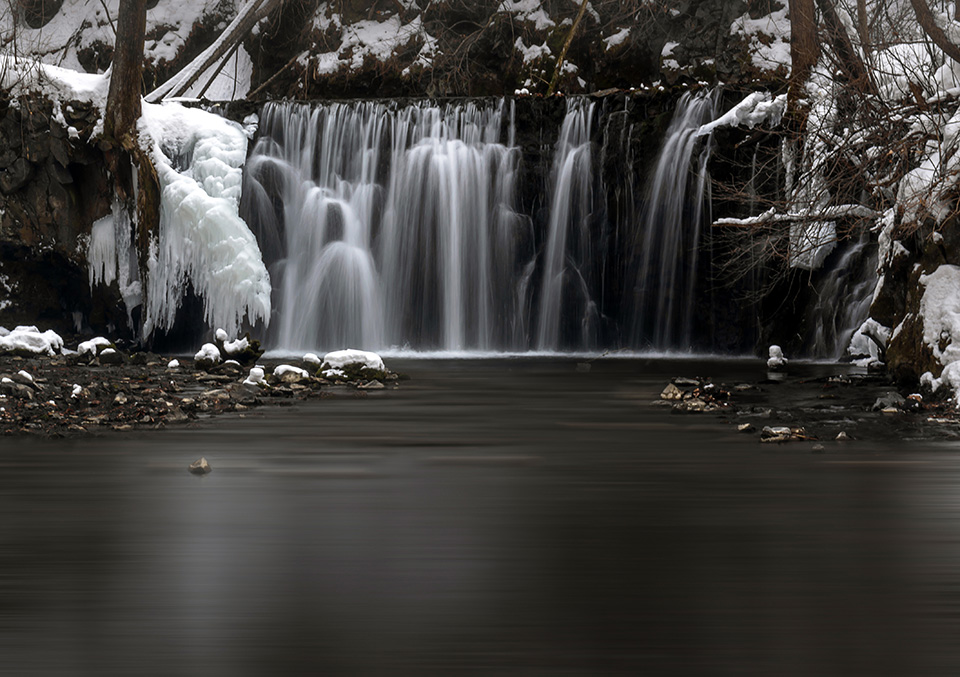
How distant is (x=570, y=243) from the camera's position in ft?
56.5

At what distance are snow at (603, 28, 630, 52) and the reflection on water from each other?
1639 centimetres

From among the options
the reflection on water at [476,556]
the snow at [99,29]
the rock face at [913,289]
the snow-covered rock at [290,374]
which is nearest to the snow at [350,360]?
the snow-covered rock at [290,374]

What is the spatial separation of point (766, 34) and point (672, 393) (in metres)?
14.1

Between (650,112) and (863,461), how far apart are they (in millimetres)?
11364

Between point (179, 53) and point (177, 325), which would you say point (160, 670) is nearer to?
point (177, 325)

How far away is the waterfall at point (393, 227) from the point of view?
17.4 meters

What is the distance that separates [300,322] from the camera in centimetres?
1748

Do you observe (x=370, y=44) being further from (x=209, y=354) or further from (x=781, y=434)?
(x=781, y=434)

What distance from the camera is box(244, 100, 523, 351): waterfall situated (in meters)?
17.4

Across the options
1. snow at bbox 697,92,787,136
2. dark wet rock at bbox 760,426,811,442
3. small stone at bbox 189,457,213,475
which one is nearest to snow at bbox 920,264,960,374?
dark wet rock at bbox 760,426,811,442

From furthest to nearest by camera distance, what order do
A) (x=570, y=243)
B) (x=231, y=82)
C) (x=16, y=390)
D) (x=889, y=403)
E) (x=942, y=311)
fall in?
(x=231, y=82)
(x=570, y=243)
(x=942, y=311)
(x=889, y=403)
(x=16, y=390)

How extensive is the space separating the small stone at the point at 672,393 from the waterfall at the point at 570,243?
677 cm

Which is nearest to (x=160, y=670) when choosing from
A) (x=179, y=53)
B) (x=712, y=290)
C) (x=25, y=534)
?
(x=25, y=534)

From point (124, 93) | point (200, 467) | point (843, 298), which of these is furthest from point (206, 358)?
point (843, 298)
